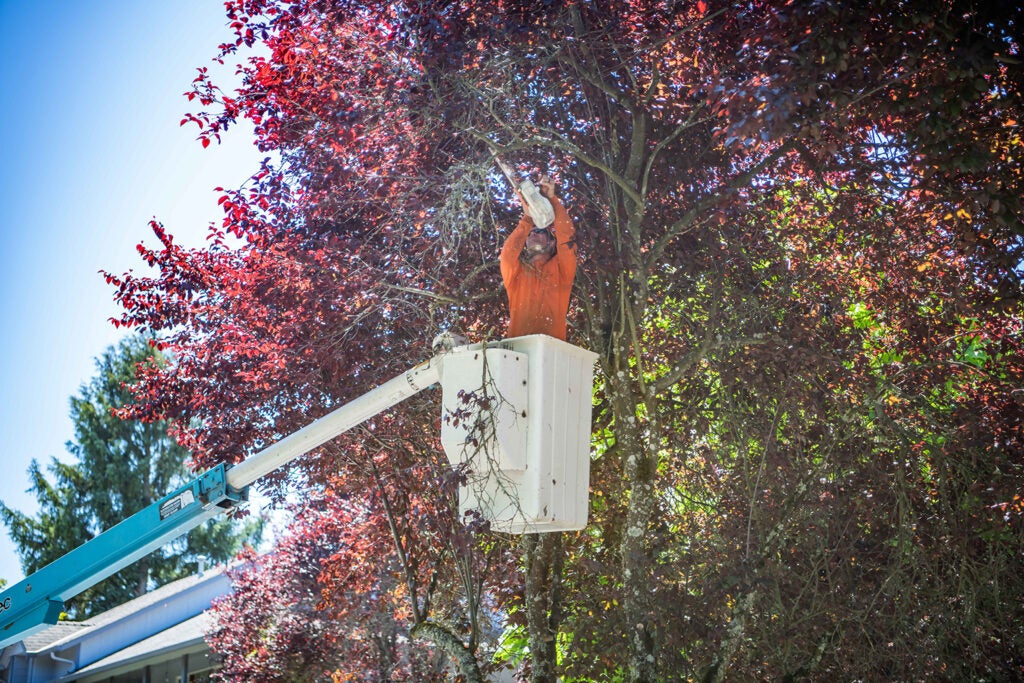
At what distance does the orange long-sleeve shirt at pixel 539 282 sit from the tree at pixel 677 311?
981mm

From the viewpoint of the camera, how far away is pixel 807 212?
9648mm

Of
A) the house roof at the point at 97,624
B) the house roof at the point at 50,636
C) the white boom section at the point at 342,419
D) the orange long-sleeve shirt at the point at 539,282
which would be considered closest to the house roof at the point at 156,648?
the house roof at the point at 97,624

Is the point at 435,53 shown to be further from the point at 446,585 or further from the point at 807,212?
the point at 446,585

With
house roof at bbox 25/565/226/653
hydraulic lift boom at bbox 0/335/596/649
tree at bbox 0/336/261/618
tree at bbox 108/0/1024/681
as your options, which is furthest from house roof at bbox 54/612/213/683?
hydraulic lift boom at bbox 0/335/596/649

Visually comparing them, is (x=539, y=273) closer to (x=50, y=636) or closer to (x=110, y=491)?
(x=50, y=636)

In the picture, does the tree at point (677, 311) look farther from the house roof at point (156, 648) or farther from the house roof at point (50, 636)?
the house roof at point (50, 636)

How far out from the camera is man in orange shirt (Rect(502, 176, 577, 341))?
7.41 m

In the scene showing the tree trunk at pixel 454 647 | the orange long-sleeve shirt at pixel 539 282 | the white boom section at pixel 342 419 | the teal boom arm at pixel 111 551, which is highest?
the orange long-sleeve shirt at pixel 539 282

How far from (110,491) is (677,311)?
110 ft

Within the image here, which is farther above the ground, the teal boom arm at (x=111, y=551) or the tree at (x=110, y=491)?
the tree at (x=110, y=491)

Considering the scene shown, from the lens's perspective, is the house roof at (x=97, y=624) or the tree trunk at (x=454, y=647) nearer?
the tree trunk at (x=454, y=647)

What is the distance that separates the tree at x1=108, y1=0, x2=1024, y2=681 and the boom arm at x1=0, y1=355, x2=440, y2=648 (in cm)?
166

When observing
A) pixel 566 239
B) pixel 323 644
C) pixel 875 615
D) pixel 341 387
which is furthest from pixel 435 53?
pixel 323 644

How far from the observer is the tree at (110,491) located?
3769cm
